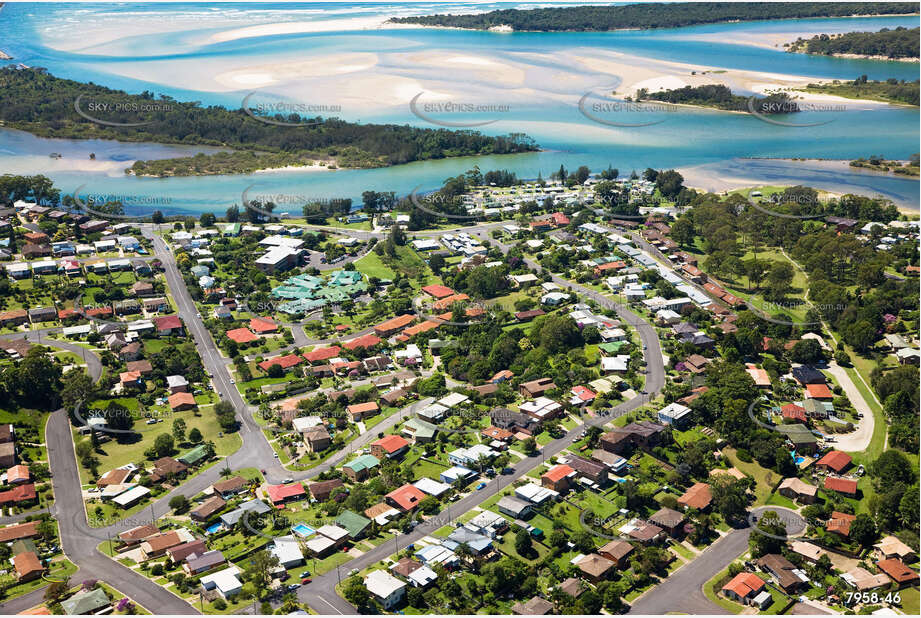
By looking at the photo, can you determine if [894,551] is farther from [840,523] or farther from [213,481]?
[213,481]

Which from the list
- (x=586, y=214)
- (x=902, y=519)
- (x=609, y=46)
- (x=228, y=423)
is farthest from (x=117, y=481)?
(x=609, y=46)

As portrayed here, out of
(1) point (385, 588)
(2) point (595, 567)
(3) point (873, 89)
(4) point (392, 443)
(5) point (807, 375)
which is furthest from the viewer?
(3) point (873, 89)

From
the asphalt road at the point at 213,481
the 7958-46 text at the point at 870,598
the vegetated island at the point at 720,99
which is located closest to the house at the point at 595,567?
the asphalt road at the point at 213,481

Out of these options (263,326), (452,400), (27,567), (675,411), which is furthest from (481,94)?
(27,567)

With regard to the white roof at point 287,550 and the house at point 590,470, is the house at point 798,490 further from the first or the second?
the white roof at point 287,550

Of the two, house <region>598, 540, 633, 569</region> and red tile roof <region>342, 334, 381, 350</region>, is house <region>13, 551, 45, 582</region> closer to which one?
house <region>598, 540, 633, 569</region>

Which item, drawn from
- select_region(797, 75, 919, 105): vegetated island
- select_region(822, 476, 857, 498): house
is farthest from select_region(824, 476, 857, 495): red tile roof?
select_region(797, 75, 919, 105): vegetated island
